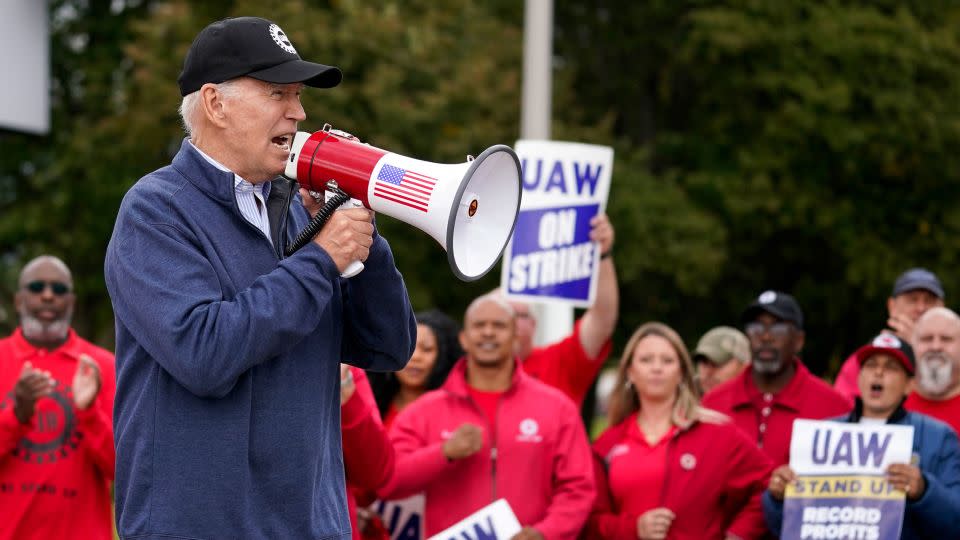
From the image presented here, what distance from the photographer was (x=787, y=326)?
23.6 ft

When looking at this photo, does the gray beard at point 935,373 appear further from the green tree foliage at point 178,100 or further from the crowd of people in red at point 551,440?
the green tree foliage at point 178,100

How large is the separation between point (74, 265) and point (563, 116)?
7.92 meters

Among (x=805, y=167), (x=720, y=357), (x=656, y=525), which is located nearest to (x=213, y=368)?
(x=656, y=525)

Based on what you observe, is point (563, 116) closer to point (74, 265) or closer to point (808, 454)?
point (74, 265)

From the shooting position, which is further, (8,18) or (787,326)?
(8,18)

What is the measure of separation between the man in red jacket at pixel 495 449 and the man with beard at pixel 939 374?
5.50 ft

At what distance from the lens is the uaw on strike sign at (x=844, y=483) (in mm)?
5645

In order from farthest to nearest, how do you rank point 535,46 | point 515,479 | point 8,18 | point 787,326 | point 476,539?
1. point 8,18
2. point 535,46
3. point 787,326
4. point 515,479
5. point 476,539

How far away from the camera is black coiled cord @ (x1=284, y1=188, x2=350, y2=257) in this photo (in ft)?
10.1

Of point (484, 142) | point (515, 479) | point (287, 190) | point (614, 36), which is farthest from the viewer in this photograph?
point (614, 36)

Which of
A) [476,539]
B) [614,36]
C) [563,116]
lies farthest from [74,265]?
[476,539]

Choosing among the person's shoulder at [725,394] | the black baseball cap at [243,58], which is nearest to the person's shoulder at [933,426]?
the person's shoulder at [725,394]

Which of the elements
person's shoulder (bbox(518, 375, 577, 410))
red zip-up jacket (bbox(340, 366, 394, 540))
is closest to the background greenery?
person's shoulder (bbox(518, 375, 577, 410))

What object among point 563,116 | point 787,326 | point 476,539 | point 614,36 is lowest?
point 476,539
